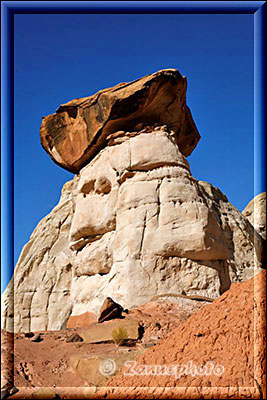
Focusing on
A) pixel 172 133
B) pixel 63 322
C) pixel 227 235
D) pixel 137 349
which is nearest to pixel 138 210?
pixel 172 133

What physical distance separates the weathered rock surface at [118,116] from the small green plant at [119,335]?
726 centimetres

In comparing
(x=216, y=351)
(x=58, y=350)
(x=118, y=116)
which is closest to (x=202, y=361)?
(x=216, y=351)

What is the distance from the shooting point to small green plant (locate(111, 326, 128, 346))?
8.34 metres

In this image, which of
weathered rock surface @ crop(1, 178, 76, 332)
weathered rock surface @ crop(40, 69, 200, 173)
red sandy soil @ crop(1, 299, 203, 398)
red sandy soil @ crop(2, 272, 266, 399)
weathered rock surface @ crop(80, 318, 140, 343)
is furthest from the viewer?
weathered rock surface @ crop(1, 178, 76, 332)

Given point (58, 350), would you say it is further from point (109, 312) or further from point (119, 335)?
point (109, 312)

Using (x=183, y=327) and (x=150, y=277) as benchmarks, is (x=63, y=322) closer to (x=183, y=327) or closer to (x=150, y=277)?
(x=150, y=277)

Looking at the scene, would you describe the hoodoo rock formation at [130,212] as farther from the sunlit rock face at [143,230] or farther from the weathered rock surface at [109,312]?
the weathered rock surface at [109,312]

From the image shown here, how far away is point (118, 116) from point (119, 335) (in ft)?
25.4

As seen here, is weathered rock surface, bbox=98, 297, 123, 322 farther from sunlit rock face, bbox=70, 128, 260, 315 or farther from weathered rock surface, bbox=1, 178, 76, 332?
weathered rock surface, bbox=1, 178, 76, 332

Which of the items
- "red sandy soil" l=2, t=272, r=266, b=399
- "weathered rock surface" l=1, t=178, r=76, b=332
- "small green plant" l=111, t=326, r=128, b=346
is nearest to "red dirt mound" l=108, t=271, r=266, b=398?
"red sandy soil" l=2, t=272, r=266, b=399

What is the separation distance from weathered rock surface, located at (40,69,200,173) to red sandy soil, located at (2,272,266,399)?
804 cm

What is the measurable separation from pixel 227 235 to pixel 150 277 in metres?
9.12

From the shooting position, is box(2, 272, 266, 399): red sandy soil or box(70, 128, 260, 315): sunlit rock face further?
box(70, 128, 260, 315): sunlit rock face

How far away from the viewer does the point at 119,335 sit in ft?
27.5
